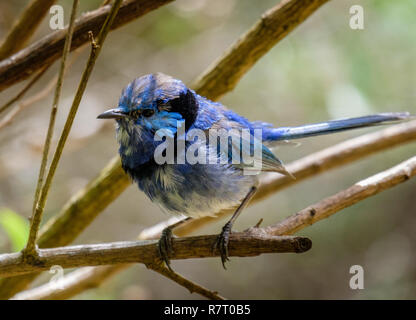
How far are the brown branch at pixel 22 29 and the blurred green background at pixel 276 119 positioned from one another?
142 centimetres

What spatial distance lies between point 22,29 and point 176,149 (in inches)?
43.5

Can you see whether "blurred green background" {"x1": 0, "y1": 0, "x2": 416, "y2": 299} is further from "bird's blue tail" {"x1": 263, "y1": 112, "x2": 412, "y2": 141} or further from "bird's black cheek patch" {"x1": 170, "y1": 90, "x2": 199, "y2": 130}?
"bird's black cheek patch" {"x1": 170, "y1": 90, "x2": 199, "y2": 130}

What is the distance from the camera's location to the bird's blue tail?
2.78 m

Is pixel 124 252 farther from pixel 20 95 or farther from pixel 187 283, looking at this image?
pixel 20 95

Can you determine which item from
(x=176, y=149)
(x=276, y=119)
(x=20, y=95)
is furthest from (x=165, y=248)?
(x=276, y=119)

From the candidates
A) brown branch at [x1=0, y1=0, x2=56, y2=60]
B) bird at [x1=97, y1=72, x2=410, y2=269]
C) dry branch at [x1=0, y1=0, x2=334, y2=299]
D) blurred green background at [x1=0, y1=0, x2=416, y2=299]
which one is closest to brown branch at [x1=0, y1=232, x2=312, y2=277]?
bird at [x1=97, y1=72, x2=410, y2=269]

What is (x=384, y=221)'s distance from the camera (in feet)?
19.5

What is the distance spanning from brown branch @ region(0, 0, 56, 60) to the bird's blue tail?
1513mm

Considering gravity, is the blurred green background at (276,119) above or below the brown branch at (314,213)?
above

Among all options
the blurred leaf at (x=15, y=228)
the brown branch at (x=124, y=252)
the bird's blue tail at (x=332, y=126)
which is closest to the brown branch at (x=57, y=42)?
the blurred leaf at (x=15, y=228)

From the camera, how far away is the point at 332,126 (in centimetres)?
301

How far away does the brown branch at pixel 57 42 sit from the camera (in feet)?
8.27

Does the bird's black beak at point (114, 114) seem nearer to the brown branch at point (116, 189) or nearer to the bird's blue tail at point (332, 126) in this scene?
the brown branch at point (116, 189)
